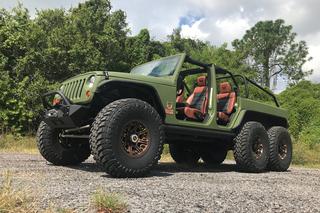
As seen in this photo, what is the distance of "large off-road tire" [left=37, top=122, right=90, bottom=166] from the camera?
7113 millimetres

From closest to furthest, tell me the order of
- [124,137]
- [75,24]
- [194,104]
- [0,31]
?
1. [124,137]
2. [194,104]
3. [0,31]
4. [75,24]

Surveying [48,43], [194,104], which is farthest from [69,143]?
[48,43]

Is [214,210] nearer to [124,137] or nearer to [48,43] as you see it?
→ [124,137]

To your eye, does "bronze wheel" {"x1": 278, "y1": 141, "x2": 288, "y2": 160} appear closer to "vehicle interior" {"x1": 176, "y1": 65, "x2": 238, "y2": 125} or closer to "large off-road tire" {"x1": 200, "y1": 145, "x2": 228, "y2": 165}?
"large off-road tire" {"x1": 200, "y1": 145, "x2": 228, "y2": 165}

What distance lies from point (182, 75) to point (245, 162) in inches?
75.5

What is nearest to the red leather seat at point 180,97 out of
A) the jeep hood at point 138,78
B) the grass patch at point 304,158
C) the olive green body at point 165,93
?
the olive green body at point 165,93

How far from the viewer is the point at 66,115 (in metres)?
5.93

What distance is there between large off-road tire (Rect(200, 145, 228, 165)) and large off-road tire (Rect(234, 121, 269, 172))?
1.15 meters

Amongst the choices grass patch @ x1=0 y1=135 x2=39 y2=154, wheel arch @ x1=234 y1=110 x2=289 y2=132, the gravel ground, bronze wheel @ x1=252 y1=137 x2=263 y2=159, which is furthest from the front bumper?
grass patch @ x1=0 y1=135 x2=39 y2=154

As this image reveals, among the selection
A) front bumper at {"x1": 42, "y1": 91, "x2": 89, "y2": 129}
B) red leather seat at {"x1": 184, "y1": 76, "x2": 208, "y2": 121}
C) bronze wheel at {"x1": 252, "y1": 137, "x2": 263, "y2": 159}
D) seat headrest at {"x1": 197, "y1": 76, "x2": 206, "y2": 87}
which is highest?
seat headrest at {"x1": 197, "y1": 76, "x2": 206, "y2": 87}

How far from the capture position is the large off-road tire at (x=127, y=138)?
547 cm

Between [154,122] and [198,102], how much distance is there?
210 centimetres

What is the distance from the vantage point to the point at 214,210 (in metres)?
3.74

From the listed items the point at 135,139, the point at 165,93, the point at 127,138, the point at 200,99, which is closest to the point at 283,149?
the point at 200,99
